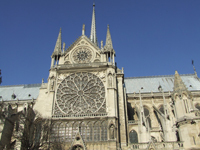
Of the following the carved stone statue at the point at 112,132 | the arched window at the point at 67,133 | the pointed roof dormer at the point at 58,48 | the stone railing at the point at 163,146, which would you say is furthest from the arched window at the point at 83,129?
the pointed roof dormer at the point at 58,48

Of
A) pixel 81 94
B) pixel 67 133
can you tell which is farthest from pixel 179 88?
pixel 67 133

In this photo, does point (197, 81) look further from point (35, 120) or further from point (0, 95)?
point (0, 95)

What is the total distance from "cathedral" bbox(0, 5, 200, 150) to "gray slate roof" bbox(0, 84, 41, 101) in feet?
13.5

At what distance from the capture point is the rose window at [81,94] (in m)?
26.2

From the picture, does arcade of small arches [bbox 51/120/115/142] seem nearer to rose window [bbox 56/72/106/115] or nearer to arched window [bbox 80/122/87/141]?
arched window [bbox 80/122/87/141]

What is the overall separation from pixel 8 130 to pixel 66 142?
6.61m

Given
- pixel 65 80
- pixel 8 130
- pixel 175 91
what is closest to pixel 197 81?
pixel 175 91

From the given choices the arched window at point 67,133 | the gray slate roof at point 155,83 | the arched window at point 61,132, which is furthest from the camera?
the gray slate roof at point 155,83

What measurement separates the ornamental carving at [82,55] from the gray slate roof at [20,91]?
38.7 feet

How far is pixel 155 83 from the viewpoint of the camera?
39188 millimetres

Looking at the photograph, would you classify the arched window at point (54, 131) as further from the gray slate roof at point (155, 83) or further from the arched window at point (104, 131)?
the gray slate roof at point (155, 83)

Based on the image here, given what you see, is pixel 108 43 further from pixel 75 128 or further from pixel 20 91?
pixel 20 91

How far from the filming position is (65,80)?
28703 millimetres

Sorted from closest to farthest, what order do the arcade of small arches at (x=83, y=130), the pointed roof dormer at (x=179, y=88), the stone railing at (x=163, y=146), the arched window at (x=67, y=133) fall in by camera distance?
the stone railing at (x=163, y=146) → the pointed roof dormer at (x=179, y=88) → the arcade of small arches at (x=83, y=130) → the arched window at (x=67, y=133)
